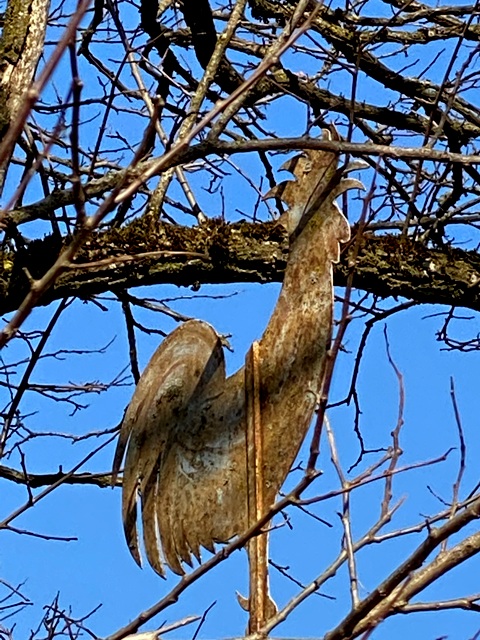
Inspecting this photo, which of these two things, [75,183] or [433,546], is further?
[433,546]

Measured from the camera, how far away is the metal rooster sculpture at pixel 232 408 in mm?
1869

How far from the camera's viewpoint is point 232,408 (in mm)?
1935

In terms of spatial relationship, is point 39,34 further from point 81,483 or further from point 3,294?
point 81,483

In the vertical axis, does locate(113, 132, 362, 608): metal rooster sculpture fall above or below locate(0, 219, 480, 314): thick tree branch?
below

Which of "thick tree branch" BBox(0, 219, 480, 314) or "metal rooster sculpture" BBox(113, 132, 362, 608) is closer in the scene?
"metal rooster sculpture" BBox(113, 132, 362, 608)

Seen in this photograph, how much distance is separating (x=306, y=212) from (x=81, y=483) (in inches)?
79.1

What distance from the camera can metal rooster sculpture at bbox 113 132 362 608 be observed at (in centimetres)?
187

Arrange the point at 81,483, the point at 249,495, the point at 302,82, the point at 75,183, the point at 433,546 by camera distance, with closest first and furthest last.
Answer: the point at 75,183 < the point at 433,546 < the point at 249,495 < the point at 302,82 < the point at 81,483

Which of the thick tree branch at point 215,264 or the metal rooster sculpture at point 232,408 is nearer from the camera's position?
the metal rooster sculpture at point 232,408

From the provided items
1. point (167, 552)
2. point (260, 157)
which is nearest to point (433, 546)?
point (167, 552)

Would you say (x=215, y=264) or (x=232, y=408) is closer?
(x=232, y=408)

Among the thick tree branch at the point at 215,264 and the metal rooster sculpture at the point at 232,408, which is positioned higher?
the thick tree branch at the point at 215,264

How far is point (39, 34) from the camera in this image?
8.49 feet

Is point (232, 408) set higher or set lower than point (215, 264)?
lower
